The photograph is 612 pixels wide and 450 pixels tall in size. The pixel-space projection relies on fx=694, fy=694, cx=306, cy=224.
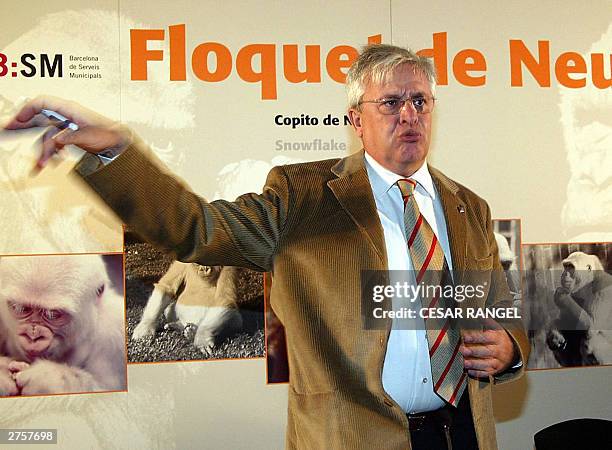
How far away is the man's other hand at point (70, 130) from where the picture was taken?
1.40 m

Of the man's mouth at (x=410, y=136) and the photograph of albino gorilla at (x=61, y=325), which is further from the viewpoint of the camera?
the photograph of albino gorilla at (x=61, y=325)

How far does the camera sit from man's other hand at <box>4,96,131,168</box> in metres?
1.40

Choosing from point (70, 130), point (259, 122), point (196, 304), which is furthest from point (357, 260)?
point (259, 122)

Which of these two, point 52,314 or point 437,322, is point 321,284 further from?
point 52,314

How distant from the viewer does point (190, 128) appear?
3.83m

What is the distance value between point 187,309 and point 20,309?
851 millimetres

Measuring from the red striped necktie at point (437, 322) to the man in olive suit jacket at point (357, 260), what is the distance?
23 mm

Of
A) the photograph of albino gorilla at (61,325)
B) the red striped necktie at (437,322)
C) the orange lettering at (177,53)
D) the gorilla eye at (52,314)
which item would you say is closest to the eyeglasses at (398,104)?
the red striped necktie at (437,322)

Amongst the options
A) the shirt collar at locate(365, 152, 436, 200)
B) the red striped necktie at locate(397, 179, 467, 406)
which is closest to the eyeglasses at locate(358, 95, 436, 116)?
the shirt collar at locate(365, 152, 436, 200)

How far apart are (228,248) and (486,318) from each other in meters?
0.78

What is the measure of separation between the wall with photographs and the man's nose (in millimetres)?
1932

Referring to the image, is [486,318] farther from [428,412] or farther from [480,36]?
[480,36]

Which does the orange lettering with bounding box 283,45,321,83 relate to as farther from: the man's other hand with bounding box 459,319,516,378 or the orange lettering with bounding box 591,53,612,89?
the man's other hand with bounding box 459,319,516,378

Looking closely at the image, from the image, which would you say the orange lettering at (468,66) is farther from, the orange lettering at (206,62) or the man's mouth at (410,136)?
the man's mouth at (410,136)
